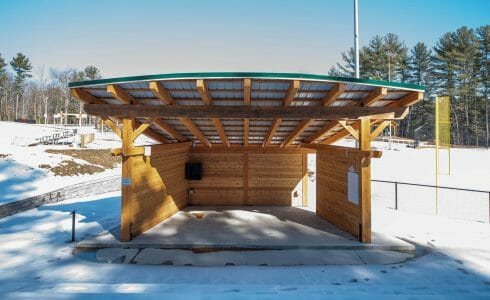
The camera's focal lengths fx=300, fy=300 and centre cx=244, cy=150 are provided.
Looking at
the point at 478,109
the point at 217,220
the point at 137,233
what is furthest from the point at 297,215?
the point at 478,109

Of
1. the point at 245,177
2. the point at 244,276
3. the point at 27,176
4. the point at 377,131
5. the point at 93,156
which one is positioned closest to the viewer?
the point at 244,276

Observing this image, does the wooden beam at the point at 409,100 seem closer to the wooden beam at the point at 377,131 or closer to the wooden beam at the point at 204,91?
the wooden beam at the point at 377,131

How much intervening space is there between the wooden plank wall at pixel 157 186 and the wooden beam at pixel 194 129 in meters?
0.81

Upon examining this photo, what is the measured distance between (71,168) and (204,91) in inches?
601

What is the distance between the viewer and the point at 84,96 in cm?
661

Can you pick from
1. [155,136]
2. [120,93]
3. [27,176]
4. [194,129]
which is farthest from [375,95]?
[27,176]

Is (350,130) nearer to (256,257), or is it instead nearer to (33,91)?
(256,257)

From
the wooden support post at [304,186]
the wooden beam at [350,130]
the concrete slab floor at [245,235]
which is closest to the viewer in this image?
the concrete slab floor at [245,235]

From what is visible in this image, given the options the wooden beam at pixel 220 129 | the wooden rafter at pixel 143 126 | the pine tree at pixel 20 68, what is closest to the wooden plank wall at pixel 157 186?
the wooden rafter at pixel 143 126

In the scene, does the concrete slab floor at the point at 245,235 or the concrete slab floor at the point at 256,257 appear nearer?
the concrete slab floor at the point at 256,257

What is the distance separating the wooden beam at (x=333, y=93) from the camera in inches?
232

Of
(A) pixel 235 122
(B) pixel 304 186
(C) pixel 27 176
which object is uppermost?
(A) pixel 235 122

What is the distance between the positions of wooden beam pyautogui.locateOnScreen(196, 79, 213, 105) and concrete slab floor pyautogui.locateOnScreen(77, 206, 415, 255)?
10.5ft

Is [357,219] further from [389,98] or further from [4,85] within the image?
[4,85]
